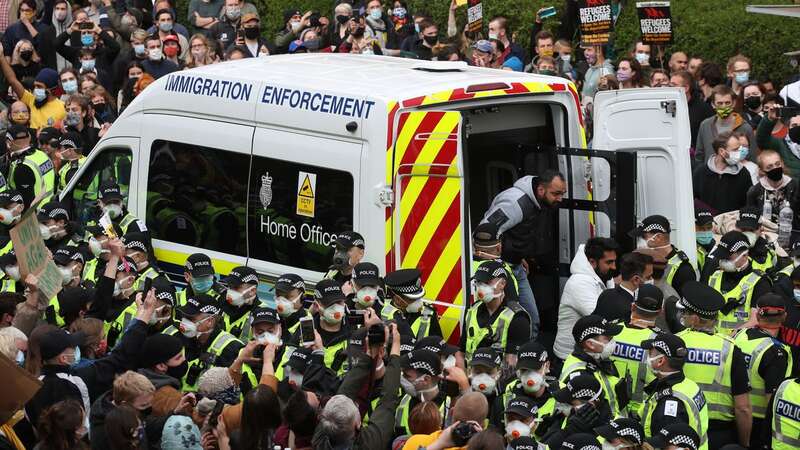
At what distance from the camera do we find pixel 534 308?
34.7ft

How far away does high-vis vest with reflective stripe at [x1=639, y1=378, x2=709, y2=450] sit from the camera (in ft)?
26.7

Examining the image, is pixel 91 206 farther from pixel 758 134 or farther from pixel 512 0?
pixel 512 0

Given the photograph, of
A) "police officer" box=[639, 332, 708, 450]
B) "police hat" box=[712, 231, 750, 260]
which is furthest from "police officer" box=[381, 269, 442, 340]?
"police hat" box=[712, 231, 750, 260]

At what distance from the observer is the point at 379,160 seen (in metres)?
9.82

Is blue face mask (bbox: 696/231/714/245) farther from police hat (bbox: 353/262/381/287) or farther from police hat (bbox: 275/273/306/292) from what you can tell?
police hat (bbox: 275/273/306/292)

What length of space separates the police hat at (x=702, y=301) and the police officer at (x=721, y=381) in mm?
34

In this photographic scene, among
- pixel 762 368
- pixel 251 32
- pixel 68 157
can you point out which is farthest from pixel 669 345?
pixel 251 32

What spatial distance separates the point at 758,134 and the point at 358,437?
712cm

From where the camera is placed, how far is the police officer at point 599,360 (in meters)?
8.56

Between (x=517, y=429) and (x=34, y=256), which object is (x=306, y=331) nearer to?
(x=34, y=256)

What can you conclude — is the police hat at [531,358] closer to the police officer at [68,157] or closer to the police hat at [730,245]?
the police hat at [730,245]

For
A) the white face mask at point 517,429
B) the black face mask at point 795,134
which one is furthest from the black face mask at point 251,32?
the white face mask at point 517,429

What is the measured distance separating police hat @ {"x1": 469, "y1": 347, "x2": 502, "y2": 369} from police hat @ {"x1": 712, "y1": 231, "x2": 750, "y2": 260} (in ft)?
8.57

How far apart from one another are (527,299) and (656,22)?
505 cm
